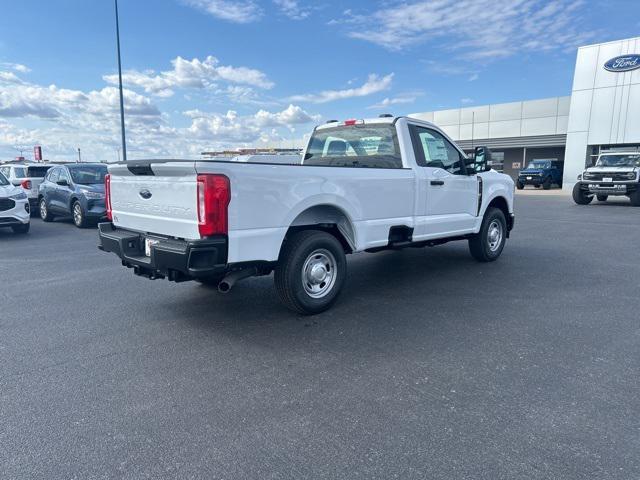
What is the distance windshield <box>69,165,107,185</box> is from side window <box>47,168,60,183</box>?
106cm

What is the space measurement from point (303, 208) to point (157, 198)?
4.43 feet

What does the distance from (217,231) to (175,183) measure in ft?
2.00

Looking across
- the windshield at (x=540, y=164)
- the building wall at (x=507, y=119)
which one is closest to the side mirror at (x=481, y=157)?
the windshield at (x=540, y=164)

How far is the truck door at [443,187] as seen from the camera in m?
5.88

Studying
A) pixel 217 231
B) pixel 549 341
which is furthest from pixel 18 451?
pixel 549 341

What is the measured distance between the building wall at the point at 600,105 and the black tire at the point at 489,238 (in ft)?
83.8

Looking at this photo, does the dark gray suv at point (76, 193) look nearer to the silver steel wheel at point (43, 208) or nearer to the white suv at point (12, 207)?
the silver steel wheel at point (43, 208)

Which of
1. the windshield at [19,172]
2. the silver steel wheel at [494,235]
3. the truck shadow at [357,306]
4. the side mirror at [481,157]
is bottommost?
the truck shadow at [357,306]

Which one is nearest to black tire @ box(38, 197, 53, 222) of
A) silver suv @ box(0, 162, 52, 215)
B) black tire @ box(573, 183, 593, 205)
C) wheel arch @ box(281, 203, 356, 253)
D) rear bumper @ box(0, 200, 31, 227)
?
silver suv @ box(0, 162, 52, 215)

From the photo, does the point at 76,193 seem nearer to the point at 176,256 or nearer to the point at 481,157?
the point at 176,256

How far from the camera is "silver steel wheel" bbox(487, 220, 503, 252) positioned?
7.40 meters

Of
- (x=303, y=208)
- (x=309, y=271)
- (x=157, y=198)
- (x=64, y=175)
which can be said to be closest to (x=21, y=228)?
(x=64, y=175)

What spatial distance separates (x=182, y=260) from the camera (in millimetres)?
3799

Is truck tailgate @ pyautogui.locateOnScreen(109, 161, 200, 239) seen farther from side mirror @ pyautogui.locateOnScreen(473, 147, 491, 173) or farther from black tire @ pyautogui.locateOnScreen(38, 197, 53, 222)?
black tire @ pyautogui.locateOnScreen(38, 197, 53, 222)
